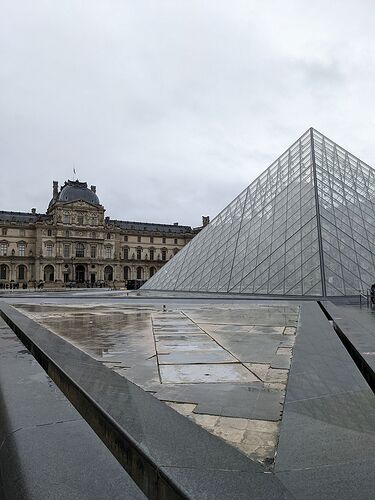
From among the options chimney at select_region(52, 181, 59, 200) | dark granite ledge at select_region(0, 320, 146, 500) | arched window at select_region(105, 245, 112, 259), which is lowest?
dark granite ledge at select_region(0, 320, 146, 500)

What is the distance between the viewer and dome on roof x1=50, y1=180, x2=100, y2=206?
9044 centimetres

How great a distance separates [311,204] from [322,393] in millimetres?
21246

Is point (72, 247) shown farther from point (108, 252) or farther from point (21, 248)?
point (21, 248)

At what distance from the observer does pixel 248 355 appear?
4750 mm

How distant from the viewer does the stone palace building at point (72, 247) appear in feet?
276

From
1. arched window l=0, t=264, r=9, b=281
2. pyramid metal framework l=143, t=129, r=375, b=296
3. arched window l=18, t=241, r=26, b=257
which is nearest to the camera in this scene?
pyramid metal framework l=143, t=129, r=375, b=296

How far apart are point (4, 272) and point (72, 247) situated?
1436 centimetres

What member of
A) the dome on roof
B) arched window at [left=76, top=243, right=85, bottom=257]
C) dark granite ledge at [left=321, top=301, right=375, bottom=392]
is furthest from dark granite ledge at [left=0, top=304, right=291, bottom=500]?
the dome on roof

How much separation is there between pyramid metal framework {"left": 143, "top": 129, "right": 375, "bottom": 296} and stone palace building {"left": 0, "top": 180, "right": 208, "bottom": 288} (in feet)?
174

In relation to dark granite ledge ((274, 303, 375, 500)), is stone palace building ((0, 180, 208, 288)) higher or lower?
higher

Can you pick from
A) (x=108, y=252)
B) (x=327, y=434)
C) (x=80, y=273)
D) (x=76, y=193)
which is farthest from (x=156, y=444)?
(x=76, y=193)

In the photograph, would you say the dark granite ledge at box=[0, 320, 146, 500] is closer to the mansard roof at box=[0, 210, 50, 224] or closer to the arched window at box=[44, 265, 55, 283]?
the arched window at box=[44, 265, 55, 283]

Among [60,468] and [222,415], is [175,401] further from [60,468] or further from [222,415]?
[60,468]

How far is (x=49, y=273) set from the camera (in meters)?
85.8
